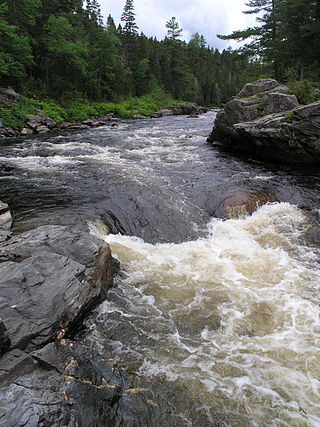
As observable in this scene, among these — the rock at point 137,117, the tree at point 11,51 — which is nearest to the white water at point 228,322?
the tree at point 11,51

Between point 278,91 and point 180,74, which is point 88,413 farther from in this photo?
point 180,74

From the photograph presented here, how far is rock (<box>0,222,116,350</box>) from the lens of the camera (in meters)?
4.53

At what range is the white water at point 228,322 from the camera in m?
4.10

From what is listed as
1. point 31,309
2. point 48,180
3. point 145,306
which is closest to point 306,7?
point 48,180

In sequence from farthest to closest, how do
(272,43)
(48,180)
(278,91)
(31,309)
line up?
(272,43)
(278,91)
(48,180)
(31,309)

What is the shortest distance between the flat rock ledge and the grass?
73.7ft

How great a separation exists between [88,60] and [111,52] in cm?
450

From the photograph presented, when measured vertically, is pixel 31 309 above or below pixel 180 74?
below

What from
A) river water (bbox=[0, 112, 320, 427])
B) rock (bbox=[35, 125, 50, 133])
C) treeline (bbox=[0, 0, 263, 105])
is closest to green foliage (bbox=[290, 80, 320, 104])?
river water (bbox=[0, 112, 320, 427])

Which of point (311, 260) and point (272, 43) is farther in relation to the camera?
point (272, 43)

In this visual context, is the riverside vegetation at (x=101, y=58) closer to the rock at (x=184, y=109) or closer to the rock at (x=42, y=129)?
the rock at (x=42, y=129)

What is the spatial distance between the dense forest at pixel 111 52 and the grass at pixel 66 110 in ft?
9.01

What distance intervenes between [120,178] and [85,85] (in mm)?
39145

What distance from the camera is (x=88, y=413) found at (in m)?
3.46
